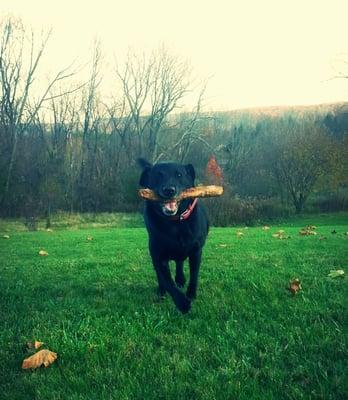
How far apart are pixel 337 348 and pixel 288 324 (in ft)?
2.10

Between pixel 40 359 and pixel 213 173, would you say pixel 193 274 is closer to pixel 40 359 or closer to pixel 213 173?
pixel 40 359

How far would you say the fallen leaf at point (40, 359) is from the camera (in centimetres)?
292

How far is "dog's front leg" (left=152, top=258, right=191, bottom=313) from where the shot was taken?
4.18 m

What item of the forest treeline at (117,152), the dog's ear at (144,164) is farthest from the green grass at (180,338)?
the forest treeline at (117,152)

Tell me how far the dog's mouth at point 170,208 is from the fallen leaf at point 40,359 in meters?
2.10

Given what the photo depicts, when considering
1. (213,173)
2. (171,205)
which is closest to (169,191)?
(171,205)

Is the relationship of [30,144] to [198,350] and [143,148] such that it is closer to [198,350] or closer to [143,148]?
[143,148]

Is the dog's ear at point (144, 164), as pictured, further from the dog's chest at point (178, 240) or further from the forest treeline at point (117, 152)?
the forest treeline at point (117, 152)

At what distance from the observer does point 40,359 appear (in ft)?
9.79

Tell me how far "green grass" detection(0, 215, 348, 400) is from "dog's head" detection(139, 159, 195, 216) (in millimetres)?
1097

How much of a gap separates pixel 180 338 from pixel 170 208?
5.59 ft

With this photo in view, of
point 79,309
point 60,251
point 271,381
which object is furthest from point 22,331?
point 60,251

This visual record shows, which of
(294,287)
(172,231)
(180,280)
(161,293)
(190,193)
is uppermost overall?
(190,193)

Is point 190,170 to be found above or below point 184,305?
above
